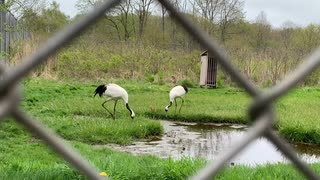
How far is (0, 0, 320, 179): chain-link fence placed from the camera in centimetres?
36

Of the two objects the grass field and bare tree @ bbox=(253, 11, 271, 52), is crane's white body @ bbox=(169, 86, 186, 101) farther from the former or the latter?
bare tree @ bbox=(253, 11, 271, 52)

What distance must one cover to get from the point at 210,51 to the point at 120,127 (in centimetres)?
723

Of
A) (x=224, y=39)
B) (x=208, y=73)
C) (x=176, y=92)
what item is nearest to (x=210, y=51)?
(x=176, y=92)

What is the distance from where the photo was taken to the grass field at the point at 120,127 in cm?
407

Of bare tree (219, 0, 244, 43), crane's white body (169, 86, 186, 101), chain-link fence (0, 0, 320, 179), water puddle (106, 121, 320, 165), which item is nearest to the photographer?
chain-link fence (0, 0, 320, 179)

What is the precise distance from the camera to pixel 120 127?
7.65 meters

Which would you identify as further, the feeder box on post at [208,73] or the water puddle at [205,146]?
the feeder box on post at [208,73]

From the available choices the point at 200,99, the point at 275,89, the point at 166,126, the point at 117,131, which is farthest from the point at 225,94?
the point at 275,89

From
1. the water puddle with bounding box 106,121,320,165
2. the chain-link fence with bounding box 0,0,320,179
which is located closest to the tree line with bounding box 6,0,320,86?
the water puddle with bounding box 106,121,320,165

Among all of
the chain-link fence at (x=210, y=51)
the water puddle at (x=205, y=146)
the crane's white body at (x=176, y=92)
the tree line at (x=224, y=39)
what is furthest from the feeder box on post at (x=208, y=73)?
the chain-link fence at (x=210, y=51)

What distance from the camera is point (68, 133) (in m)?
7.29

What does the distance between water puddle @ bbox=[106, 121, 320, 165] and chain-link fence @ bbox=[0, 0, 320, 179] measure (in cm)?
523

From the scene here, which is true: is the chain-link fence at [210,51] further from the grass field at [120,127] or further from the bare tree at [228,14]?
the bare tree at [228,14]

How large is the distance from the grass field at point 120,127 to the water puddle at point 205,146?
33cm
